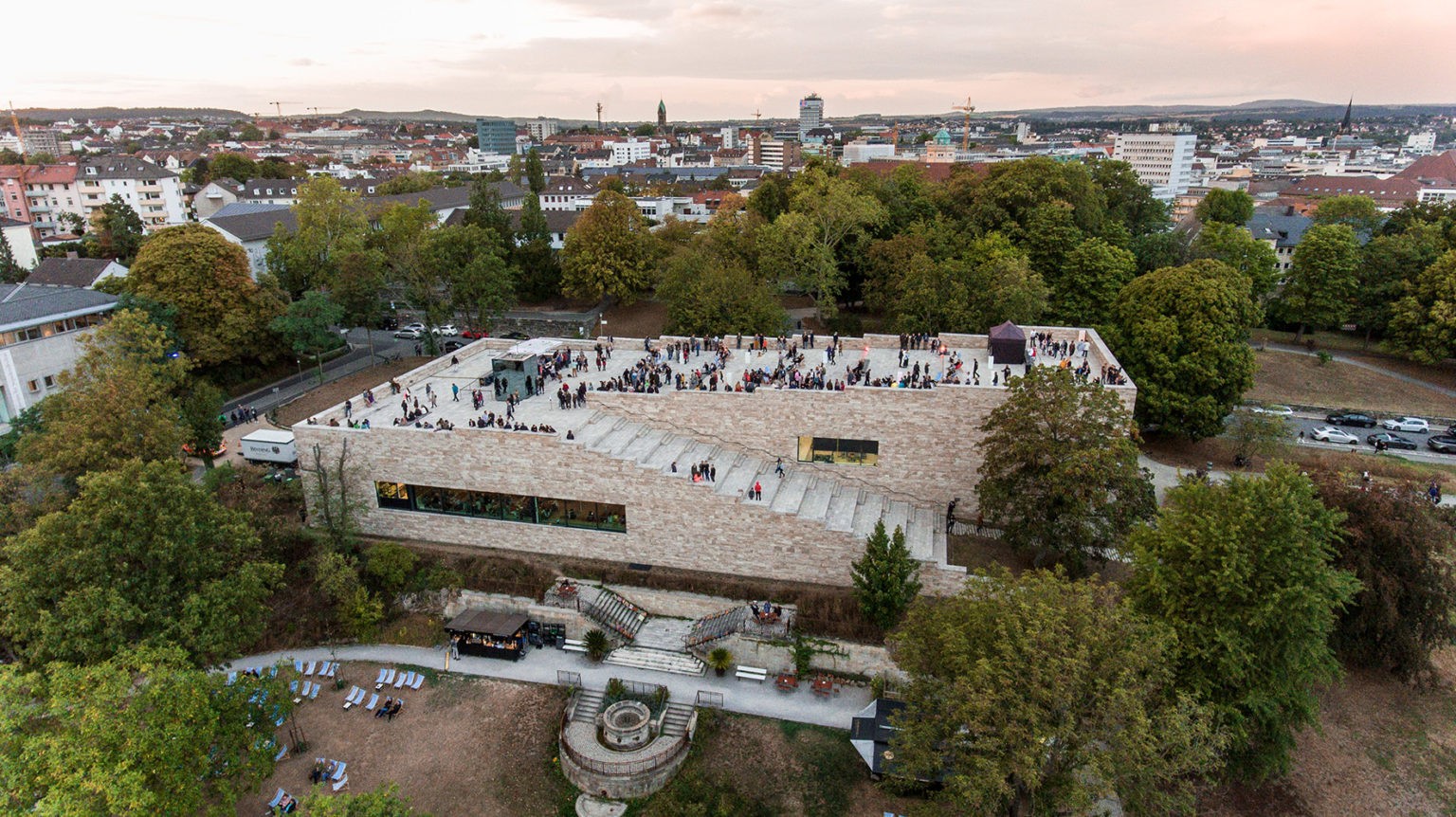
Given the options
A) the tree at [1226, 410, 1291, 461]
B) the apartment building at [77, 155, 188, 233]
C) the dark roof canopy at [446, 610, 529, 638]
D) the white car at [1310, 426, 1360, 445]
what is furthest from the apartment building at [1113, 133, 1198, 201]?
the dark roof canopy at [446, 610, 529, 638]

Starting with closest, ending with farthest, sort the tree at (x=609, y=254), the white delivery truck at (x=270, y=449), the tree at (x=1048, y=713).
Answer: the tree at (x=1048, y=713), the white delivery truck at (x=270, y=449), the tree at (x=609, y=254)

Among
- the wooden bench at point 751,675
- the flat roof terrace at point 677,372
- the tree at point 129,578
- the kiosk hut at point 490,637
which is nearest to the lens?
the tree at point 129,578

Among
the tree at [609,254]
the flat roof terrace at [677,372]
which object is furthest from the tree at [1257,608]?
the tree at [609,254]

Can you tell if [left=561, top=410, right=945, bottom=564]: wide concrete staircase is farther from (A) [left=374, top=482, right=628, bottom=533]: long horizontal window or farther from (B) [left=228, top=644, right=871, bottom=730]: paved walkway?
(B) [left=228, top=644, right=871, bottom=730]: paved walkway

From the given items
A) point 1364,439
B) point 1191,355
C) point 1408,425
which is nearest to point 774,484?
point 1191,355

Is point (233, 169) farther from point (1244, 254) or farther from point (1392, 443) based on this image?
point (1392, 443)

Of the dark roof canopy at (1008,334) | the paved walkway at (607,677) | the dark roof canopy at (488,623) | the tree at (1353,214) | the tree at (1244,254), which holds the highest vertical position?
the tree at (1353,214)

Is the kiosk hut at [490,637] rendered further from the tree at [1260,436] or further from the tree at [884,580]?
the tree at [1260,436]
